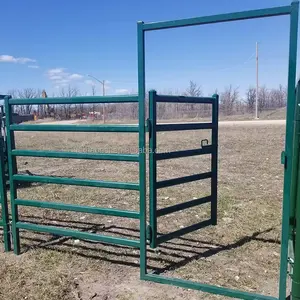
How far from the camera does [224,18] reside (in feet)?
7.72

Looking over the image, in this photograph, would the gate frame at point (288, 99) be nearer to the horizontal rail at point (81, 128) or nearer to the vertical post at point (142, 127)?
the vertical post at point (142, 127)

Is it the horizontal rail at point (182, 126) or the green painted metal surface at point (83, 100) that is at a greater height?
the green painted metal surface at point (83, 100)

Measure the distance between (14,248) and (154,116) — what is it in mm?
2018

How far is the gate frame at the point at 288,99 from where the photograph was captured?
6.80 ft

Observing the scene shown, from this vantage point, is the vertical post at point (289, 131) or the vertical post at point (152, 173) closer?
the vertical post at point (289, 131)

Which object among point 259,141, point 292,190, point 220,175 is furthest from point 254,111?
point 292,190

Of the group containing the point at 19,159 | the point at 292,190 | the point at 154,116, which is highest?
the point at 154,116

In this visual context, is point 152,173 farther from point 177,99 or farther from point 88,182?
point 177,99

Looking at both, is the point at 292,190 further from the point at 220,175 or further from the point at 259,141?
the point at 259,141

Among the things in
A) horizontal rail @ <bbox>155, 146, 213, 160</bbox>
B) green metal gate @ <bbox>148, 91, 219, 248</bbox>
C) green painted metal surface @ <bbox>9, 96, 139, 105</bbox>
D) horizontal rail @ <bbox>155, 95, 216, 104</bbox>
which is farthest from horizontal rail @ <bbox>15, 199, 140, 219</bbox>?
horizontal rail @ <bbox>155, 95, 216, 104</bbox>

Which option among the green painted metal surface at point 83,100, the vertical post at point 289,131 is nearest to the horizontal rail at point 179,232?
the vertical post at point 289,131

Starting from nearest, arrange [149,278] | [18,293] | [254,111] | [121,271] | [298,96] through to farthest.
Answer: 1. [298,96]
2. [18,293]
3. [149,278]
4. [121,271]
5. [254,111]

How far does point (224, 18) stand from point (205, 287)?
211 centimetres

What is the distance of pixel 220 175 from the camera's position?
6.95 m
